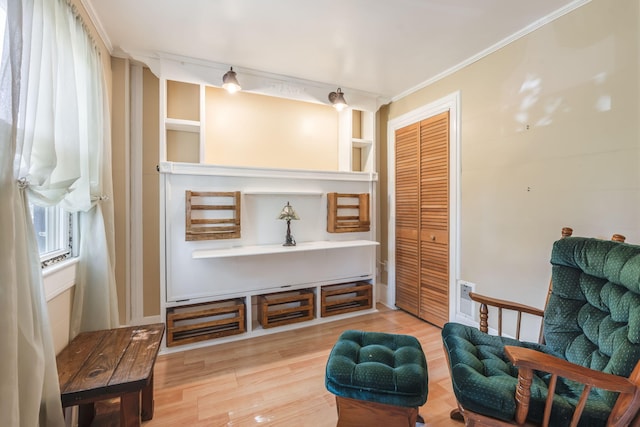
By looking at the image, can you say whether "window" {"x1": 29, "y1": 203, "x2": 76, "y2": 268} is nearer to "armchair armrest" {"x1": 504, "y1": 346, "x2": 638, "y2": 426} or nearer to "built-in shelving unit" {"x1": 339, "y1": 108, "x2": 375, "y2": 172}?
"armchair armrest" {"x1": 504, "y1": 346, "x2": 638, "y2": 426}

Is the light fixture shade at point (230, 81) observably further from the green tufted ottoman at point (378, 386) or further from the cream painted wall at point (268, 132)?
the green tufted ottoman at point (378, 386)

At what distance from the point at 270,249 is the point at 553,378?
2044mm

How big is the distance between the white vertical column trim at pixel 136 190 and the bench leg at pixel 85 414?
1.08 metres

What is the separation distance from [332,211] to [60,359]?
226 centimetres

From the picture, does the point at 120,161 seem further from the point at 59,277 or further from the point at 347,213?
the point at 347,213

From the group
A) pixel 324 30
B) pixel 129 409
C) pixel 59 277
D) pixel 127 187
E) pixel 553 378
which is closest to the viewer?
pixel 553 378

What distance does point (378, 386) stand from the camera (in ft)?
4.25

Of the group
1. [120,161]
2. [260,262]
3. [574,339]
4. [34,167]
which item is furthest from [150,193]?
[574,339]

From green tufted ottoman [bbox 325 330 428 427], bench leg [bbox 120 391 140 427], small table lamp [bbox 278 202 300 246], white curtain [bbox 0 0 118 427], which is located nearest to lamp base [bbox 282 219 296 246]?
small table lamp [bbox 278 202 300 246]

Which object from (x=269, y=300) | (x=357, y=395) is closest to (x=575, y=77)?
(x=357, y=395)

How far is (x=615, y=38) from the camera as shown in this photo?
1633 mm

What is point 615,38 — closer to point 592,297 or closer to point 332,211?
point 592,297

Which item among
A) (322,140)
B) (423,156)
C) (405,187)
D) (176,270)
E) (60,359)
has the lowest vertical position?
(60,359)

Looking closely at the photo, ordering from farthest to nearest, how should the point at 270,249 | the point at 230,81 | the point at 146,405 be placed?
1. the point at 270,249
2. the point at 230,81
3. the point at 146,405
